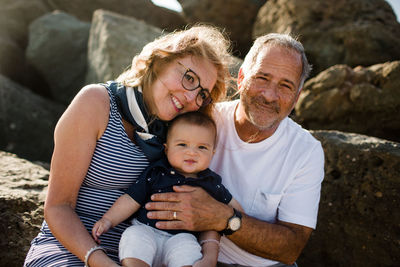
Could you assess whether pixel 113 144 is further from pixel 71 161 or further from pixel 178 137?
pixel 178 137

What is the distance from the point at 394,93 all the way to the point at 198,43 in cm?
270

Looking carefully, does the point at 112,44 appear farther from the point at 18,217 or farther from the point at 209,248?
the point at 209,248

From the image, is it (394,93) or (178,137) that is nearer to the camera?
(178,137)

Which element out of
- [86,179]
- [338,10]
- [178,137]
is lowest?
[86,179]

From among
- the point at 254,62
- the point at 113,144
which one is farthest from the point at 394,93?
the point at 113,144

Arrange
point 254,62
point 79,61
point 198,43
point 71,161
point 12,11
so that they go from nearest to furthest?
point 71,161, point 198,43, point 254,62, point 79,61, point 12,11

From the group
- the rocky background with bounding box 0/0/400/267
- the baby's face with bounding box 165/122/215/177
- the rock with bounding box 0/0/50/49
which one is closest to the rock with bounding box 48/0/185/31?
the rocky background with bounding box 0/0/400/267

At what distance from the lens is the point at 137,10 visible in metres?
8.26

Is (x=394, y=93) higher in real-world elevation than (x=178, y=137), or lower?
higher

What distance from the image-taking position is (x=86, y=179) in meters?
Answer: 2.32

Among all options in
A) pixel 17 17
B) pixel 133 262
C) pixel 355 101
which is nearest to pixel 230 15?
pixel 355 101

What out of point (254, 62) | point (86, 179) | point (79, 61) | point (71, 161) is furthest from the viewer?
point (79, 61)

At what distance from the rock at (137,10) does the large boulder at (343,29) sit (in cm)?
307

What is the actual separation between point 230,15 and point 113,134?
5665 mm
